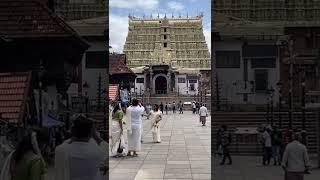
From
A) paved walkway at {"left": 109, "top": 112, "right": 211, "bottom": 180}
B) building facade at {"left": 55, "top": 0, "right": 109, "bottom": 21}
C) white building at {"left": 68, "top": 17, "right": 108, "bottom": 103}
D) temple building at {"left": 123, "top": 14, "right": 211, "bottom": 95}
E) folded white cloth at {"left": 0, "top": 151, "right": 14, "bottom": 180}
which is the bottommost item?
paved walkway at {"left": 109, "top": 112, "right": 211, "bottom": 180}

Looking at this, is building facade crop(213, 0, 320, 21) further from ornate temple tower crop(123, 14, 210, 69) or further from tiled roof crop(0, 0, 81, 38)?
ornate temple tower crop(123, 14, 210, 69)

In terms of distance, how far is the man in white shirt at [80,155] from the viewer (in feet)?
15.3

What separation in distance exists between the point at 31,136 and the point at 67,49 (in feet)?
3.47

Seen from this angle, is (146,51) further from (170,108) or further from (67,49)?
(67,49)

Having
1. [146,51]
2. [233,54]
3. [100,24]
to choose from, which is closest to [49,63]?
[100,24]

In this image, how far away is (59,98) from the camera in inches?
244

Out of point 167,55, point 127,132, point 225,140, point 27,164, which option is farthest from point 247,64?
point 167,55

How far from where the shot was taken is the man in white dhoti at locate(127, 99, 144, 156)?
36.7 ft

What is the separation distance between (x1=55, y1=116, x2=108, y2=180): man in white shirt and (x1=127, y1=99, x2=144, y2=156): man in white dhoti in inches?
249

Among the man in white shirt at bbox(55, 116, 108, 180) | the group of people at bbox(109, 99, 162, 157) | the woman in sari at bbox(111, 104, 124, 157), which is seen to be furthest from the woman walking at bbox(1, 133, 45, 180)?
the group of people at bbox(109, 99, 162, 157)

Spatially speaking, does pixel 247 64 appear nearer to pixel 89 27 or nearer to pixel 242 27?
pixel 242 27

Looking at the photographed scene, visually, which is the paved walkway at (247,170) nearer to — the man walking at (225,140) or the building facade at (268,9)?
the man walking at (225,140)

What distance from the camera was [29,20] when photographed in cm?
609

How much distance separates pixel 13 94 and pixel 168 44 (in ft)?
157
